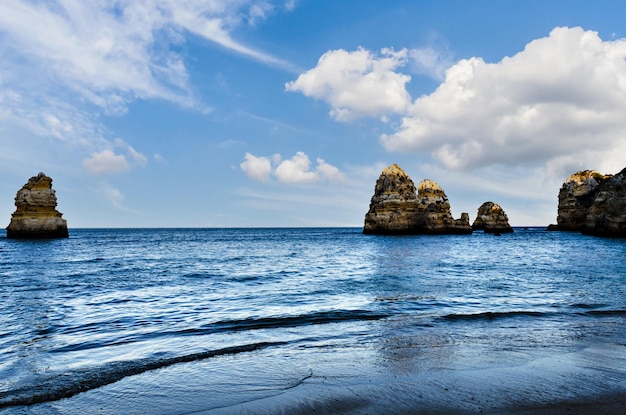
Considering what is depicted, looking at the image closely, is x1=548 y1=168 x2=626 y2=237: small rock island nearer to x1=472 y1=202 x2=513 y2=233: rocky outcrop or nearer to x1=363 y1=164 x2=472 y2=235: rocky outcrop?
x1=472 y1=202 x2=513 y2=233: rocky outcrop

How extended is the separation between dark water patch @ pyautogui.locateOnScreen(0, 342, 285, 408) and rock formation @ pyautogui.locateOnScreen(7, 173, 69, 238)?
8066cm

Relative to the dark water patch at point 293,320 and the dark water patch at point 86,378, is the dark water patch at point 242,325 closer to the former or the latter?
the dark water patch at point 293,320

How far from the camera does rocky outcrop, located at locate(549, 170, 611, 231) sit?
10988 centimetres

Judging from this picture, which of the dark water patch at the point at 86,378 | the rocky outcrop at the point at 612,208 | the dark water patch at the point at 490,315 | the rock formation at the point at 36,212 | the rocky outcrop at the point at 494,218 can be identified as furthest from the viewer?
the rocky outcrop at the point at 494,218

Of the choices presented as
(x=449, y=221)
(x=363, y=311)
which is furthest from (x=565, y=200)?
(x=363, y=311)

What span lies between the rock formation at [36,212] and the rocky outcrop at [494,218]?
11469 centimetres

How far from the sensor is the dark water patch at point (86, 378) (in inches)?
265

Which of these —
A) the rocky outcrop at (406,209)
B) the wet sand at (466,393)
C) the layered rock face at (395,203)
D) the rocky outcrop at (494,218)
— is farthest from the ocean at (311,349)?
the rocky outcrop at (494,218)

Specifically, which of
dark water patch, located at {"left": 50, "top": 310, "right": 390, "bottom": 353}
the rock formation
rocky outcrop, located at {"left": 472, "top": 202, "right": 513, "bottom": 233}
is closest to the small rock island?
rocky outcrop, located at {"left": 472, "top": 202, "right": 513, "bottom": 233}

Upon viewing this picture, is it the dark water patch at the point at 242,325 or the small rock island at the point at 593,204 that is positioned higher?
the small rock island at the point at 593,204

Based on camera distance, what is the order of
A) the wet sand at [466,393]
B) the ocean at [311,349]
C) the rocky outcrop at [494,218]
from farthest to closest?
the rocky outcrop at [494,218] < the ocean at [311,349] < the wet sand at [466,393]

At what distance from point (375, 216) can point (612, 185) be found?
51.8 metres

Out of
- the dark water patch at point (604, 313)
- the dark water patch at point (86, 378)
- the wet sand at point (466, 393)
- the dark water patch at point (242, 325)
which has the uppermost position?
the wet sand at point (466, 393)

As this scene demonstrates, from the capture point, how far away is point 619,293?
18.9 meters
